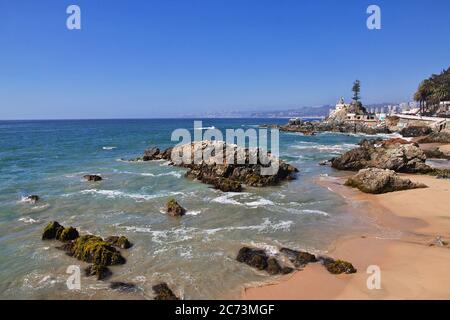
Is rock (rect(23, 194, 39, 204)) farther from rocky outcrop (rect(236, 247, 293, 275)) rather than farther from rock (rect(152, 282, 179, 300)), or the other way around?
rocky outcrop (rect(236, 247, 293, 275))

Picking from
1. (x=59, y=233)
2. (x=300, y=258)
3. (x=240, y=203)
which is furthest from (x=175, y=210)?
(x=300, y=258)

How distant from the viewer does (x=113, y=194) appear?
28328mm

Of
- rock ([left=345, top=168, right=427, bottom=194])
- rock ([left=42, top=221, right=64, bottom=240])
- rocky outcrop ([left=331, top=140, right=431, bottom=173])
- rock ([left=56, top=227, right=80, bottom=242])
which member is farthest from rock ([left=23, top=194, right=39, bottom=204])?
rocky outcrop ([left=331, top=140, right=431, bottom=173])

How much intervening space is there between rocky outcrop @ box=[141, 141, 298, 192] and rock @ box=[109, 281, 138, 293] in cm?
1599

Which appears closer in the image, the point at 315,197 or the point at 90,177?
the point at 315,197

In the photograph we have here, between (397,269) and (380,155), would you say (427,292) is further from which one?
(380,155)

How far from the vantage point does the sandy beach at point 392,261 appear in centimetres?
1267

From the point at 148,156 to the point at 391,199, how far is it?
32.5 metres

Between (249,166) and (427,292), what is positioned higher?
(249,166)

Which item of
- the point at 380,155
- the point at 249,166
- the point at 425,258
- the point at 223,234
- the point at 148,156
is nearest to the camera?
the point at 425,258

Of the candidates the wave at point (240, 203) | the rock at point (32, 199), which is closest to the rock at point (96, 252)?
the wave at point (240, 203)

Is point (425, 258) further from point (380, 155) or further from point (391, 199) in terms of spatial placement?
point (380, 155)
